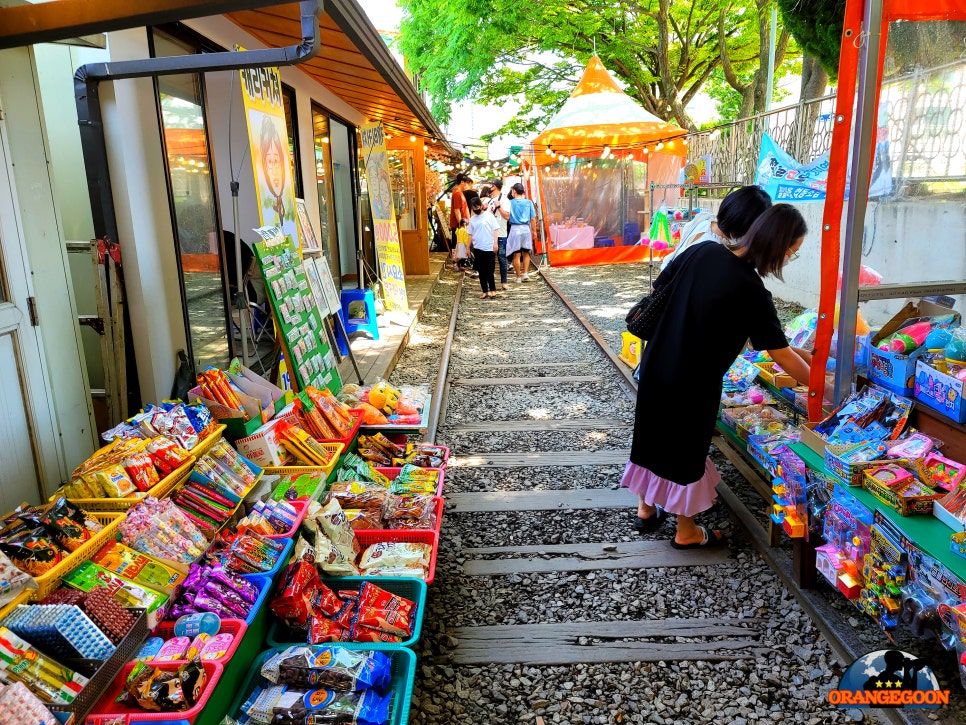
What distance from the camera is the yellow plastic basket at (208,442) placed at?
3348 mm

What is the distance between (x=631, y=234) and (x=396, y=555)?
16.6 metres

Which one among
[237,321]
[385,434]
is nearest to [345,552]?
[385,434]

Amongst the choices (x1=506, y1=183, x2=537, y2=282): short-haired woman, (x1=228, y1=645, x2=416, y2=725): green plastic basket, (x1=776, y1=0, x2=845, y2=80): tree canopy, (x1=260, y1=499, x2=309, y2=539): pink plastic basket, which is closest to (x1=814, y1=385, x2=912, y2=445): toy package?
Answer: (x1=228, y1=645, x2=416, y2=725): green plastic basket

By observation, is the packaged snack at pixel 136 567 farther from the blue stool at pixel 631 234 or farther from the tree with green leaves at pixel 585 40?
the blue stool at pixel 631 234

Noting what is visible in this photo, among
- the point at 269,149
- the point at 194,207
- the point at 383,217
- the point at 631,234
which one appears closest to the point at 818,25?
the point at 383,217

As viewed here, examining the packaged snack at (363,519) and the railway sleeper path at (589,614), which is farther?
the packaged snack at (363,519)

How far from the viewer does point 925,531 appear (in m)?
2.56

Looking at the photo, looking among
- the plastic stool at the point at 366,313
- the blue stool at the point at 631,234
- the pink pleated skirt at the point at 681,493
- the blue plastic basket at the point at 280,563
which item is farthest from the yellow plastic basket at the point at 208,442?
the blue stool at the point at 631,234

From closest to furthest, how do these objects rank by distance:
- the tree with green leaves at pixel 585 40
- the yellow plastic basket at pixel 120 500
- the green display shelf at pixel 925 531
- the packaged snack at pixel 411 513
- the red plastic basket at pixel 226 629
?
1. the green display shelf at pixel 925 531
2. the red plastic basket at pixel 226 629
3. the yellow plastic basket at pixel 120 500
4. the packaged snack at pixel 411 513
5. the tree with green leaves at pixel 585 40

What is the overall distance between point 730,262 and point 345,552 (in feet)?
7.85

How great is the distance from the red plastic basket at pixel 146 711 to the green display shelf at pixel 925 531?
2.53 metres

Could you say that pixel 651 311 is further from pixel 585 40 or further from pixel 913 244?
pixel 585 40

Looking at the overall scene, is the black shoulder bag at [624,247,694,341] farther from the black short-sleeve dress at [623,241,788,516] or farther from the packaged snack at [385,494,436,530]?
the packaged snack at [385,494,436,530]

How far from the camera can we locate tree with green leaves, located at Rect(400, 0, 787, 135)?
16.7 m
